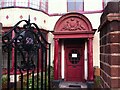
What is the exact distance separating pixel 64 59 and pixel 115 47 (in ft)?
36.0

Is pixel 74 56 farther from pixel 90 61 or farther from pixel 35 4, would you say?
pixel 35 4

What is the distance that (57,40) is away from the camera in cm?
1170

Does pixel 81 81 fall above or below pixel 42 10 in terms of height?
below

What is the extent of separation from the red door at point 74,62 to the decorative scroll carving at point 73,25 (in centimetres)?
149

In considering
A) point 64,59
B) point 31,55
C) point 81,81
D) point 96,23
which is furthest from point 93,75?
point 31,55

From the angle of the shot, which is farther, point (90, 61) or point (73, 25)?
point (73, 25)

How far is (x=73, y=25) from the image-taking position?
11.6 m

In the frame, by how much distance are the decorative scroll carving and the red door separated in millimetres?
1490

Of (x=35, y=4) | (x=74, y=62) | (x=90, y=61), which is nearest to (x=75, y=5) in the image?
(x=35, y=4)

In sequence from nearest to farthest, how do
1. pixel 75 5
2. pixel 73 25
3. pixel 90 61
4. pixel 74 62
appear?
pixel 90 61 → pixel 73 25 → pixel 74 62 → pixel 75 5

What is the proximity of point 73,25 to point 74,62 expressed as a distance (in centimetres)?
255

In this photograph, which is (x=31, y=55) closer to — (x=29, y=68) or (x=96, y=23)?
(x=29, y=68)

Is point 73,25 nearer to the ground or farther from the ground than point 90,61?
farther from the ground

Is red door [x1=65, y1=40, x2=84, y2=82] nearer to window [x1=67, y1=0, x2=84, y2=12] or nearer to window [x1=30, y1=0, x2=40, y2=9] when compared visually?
window [x1=67, y1=0, x2=84, y2=12]
